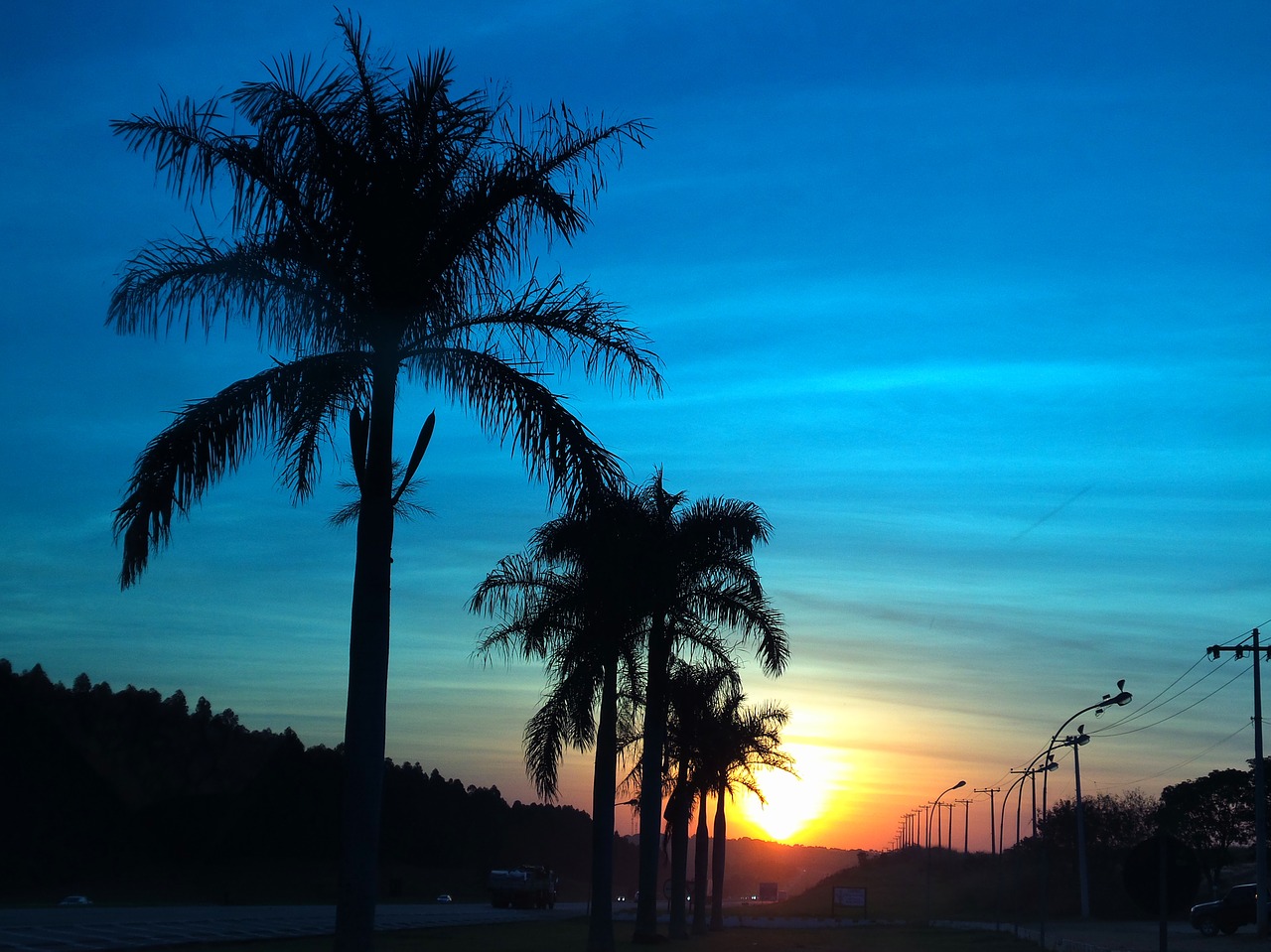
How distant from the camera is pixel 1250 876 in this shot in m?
105

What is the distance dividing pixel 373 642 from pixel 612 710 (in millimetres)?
15693

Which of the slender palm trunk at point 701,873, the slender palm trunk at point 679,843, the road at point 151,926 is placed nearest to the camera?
the road at point 151,926

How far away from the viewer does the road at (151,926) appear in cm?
2519

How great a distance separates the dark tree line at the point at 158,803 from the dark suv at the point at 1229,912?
4076 cm

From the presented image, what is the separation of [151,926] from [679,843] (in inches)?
677

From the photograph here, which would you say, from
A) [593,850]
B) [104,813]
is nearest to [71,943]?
[593,850]

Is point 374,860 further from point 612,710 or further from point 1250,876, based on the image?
point 1250,876

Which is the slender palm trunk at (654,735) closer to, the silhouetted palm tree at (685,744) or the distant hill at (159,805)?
the silhouetted palm tree at (685,744)

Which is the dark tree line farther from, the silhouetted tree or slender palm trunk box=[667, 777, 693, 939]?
the silhouetted tree

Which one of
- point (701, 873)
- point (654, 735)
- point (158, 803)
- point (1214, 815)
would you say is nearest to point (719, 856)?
point (701, 873)

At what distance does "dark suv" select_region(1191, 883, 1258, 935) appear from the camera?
1786 inches

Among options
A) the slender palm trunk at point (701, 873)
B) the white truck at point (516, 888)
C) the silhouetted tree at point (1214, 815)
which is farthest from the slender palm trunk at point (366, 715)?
the silhouetted tree at point (1214, 815)

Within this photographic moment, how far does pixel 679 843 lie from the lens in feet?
139

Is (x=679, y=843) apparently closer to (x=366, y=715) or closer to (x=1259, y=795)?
(x=1259, y=795)
